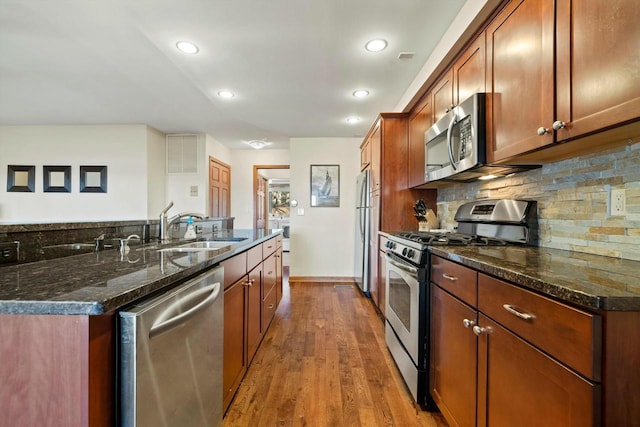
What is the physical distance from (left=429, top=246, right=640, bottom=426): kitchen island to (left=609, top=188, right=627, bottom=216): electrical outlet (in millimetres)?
191

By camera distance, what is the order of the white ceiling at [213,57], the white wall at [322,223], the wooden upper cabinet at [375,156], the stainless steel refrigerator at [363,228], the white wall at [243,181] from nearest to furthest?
1. the white ceiling at [213,57]
2. the wooden upper cabinet at [375,156]
3. the stainless steel refrigerator at [363,228]
4. the white wall at [322,223]
5. the white wall at [243,181]

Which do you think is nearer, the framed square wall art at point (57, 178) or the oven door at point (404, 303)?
the oven door at point (404, 303)

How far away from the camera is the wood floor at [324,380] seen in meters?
1.57

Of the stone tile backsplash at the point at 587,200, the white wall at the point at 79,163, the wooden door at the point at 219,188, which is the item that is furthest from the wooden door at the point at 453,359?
the white wall at the point at 79,163

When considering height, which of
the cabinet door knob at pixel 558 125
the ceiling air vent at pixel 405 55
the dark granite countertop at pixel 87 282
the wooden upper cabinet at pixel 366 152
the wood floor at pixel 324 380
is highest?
the ceiling air vent at pixel 405 55

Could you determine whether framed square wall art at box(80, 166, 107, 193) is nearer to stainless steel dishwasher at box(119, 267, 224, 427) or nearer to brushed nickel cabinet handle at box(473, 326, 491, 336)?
stainless steel dishwasher at box(119, 267, 224, 427)

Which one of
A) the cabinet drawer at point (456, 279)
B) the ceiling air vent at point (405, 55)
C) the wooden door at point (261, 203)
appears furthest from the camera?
the wooden door at point (261, 203)

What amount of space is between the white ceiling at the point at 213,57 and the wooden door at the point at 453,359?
1816mm

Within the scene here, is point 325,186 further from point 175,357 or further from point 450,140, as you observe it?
point 175,357

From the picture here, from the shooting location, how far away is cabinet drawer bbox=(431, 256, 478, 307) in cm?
116

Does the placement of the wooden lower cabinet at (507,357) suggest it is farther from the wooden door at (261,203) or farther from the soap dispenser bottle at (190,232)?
the wooden door at (261,203)

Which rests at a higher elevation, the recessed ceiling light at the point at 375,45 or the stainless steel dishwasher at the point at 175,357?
the recessed ceiling light at the point at 375,45

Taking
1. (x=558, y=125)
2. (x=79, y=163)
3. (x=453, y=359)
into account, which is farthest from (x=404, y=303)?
(x=79, y=163)

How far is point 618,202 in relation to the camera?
3.86 feet
